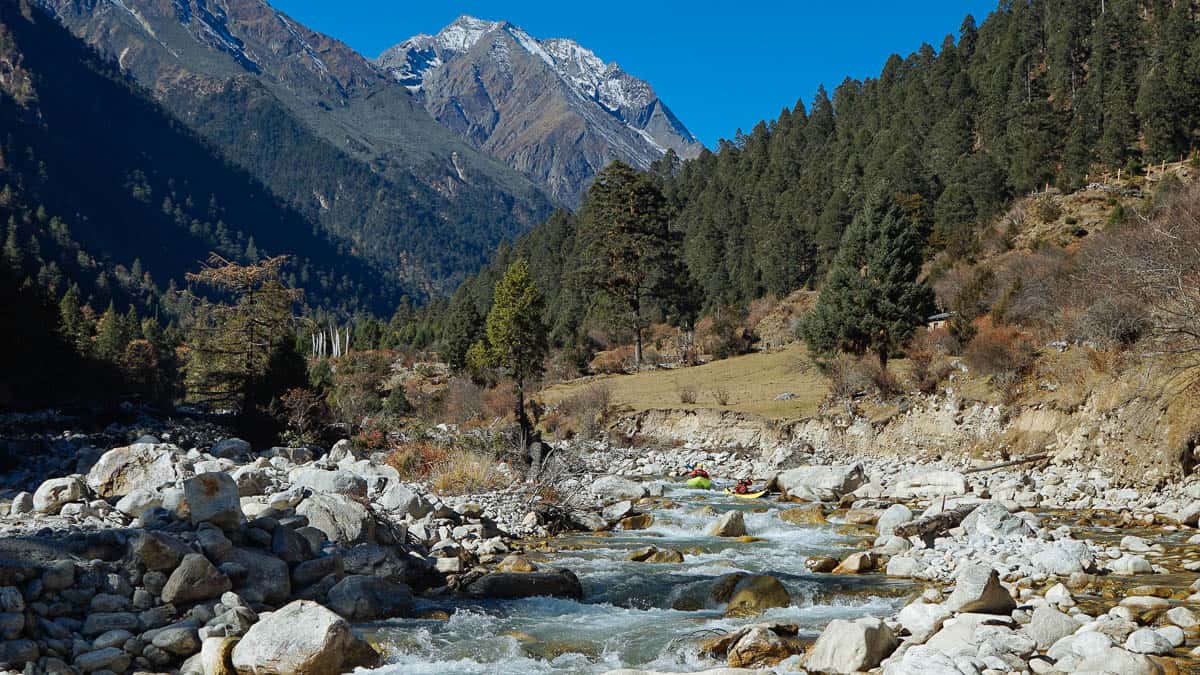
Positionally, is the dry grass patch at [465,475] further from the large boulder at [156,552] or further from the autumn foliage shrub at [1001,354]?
the autumn foliage shrub at [1001,354]

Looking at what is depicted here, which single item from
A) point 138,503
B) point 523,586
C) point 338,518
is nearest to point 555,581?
point 523,586

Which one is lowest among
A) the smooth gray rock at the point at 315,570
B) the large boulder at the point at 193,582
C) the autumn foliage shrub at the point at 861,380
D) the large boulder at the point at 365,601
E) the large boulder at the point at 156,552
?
the large boulder at the point at 365,601

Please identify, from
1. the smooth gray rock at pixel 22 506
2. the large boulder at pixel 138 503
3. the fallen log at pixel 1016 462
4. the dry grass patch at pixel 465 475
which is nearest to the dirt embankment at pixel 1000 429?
the fallen log at pixel 1016 462

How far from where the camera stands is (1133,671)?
6.79 metres

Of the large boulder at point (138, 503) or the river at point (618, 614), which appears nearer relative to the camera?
the river at point (618, 614)

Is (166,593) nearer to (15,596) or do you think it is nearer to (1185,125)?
(15,596)

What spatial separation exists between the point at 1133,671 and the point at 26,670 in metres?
9.36

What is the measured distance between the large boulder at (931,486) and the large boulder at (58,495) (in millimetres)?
16120

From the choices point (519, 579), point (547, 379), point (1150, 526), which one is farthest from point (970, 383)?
point (547, 379)

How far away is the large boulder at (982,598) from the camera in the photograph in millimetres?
8820

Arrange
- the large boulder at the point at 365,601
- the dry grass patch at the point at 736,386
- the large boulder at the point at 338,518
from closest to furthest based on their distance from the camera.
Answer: the large boulder at the point at 365,601, the large boulder at the point at 338,518, the dry grass patch at the point at 736,386

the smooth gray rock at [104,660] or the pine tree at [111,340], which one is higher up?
the pine tree at [111,340]

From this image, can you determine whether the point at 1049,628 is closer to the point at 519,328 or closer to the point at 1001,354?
the point at 1001,354

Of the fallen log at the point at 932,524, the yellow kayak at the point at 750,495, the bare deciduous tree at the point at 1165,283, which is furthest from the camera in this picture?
the yellow kayak at the point at 750,495
